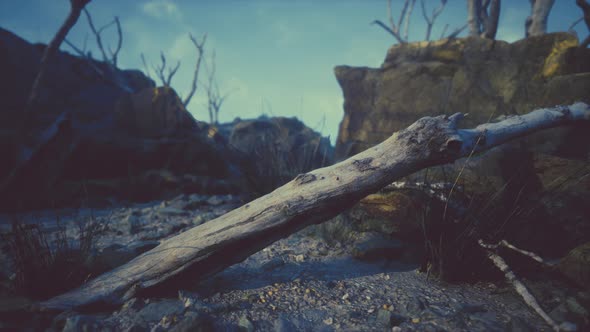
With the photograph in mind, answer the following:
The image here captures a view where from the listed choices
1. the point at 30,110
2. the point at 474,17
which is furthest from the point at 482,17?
the point at 30,110

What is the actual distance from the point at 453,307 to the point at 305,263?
1114 millimetres

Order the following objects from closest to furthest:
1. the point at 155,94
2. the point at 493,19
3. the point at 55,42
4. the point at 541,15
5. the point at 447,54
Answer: the point at 55,42, the point at 541,15, the point at 447,54, the point at 493,19, the point at 155,94

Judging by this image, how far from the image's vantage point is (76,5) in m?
4.84

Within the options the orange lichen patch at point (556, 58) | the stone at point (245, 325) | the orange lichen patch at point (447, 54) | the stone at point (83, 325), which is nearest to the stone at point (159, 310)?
the stone at point (83, 325)

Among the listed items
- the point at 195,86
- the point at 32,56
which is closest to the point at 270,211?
the point at 32,56

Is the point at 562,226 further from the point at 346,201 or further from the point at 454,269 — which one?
the point at 346,201

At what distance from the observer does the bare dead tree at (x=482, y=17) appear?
21.4 feet

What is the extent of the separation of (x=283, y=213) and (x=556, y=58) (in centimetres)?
584

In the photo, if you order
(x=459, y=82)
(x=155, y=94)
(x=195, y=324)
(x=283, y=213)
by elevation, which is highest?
(x=155, y=94)

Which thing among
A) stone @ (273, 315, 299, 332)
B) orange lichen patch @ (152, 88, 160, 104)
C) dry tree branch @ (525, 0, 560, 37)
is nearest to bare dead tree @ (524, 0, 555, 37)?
dry tree branch @ (525, 0, 560, 37)

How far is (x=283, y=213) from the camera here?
5.74 ft

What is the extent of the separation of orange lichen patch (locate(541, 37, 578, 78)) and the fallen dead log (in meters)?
4.37

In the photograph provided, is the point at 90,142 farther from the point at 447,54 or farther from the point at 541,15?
the point at 541,15

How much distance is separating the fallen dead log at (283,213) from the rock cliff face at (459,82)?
91.4 inches
